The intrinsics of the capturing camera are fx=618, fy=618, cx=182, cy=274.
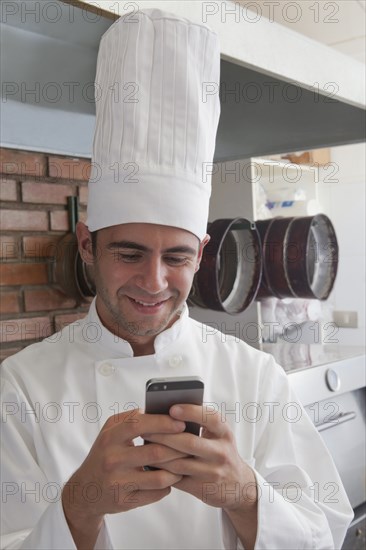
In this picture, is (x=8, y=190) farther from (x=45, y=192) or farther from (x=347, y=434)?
(x=347, y=434)

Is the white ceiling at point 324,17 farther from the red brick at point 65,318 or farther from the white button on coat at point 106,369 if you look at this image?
the white button on coat at point 106,369

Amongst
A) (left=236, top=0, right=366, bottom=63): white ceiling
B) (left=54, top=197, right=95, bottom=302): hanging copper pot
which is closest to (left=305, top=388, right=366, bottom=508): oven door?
(left=54, top=197, right=95, bottom=302): hanging copper pot

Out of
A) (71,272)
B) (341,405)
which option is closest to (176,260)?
(71,272)

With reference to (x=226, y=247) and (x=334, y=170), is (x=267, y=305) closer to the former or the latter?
(x=226, y=247)

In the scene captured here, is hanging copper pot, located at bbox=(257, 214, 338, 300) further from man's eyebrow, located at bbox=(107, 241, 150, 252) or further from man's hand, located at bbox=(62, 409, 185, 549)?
man's hand, located at bbox=(62, 409, 185, 549)

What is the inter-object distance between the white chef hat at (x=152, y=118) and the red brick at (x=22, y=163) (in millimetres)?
416

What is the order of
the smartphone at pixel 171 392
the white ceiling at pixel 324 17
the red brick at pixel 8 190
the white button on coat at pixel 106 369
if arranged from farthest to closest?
1. the white ceiling at pixel 324 17
2. the red brick at pixel 8 190
3. the white button on coat at pixel 106 369
4. the smartphone at pixel 171 392

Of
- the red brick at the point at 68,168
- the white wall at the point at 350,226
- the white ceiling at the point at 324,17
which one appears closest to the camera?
the red brick at the point at 68,168

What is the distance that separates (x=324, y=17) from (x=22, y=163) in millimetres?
1522

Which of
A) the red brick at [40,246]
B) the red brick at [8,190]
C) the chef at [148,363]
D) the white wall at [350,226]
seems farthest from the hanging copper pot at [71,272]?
the white wall at [350,226]

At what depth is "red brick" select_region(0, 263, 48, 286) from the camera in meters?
1.35

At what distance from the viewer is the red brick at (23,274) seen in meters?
1.35

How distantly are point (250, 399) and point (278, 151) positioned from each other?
936mm

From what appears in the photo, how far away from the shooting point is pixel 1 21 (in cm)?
94
